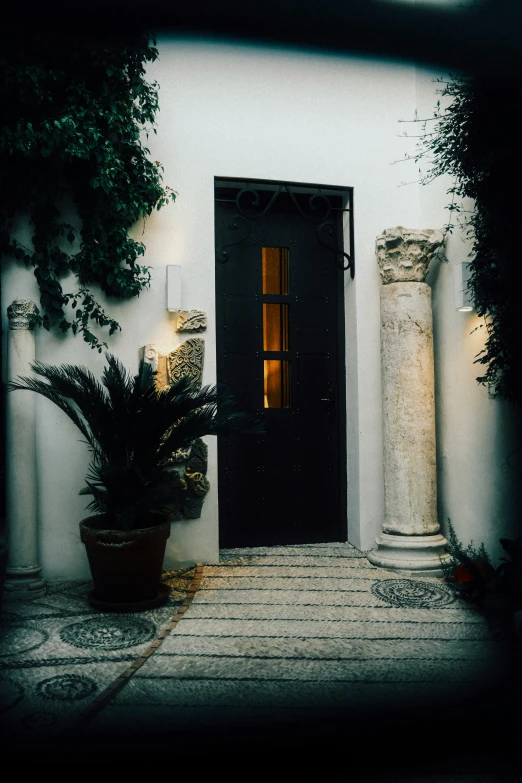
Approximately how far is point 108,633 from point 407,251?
138 inches

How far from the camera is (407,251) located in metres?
4.93

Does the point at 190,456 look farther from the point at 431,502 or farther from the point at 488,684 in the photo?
the point at 488,684

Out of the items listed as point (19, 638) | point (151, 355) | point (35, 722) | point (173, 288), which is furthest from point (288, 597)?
point (35, 722)

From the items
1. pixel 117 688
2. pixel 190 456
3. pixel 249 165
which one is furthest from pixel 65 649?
pixel 249 165

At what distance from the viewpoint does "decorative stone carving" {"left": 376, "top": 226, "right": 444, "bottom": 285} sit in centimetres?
489

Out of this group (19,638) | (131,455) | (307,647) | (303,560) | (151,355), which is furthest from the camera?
(303,560)

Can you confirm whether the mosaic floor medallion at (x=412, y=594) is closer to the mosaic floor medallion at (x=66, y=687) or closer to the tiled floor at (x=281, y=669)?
the tiled floor at (x=281, y=669)

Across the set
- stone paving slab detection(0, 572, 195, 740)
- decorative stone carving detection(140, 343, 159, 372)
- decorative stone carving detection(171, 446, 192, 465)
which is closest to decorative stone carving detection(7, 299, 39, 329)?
decorative stone carving detection(140, 343, 159, 372)

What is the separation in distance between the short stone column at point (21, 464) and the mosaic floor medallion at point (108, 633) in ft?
2.69

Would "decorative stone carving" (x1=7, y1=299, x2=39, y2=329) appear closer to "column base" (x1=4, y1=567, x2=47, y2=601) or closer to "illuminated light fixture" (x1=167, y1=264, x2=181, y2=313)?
"illuminated light fixture" (x1=167, y1=264, x2=181, y2=313)

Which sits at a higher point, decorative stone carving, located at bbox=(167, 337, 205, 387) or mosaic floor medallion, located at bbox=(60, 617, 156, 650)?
decorative stone carving, located at bbox=(167, 337, 205, 387)

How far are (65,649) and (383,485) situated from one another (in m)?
2.99

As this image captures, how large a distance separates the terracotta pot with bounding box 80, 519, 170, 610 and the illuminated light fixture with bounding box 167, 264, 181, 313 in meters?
1.70

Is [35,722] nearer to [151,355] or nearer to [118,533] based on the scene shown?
[118,533]
